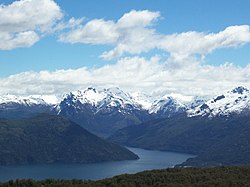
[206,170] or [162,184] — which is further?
[206,170]

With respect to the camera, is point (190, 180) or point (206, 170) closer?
point (190, 180)

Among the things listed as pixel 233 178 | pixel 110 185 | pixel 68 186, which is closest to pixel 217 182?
pixel 233 178

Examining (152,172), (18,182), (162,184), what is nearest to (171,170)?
(152,172)

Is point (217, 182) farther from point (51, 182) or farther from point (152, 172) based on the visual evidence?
point (51, 182)

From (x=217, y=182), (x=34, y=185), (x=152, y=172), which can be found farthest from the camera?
(x=152, y=172)

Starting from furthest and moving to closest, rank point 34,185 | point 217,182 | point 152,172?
point 152,172 → point 34,185 → point 217,182

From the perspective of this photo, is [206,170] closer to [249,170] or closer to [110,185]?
[249,170]
